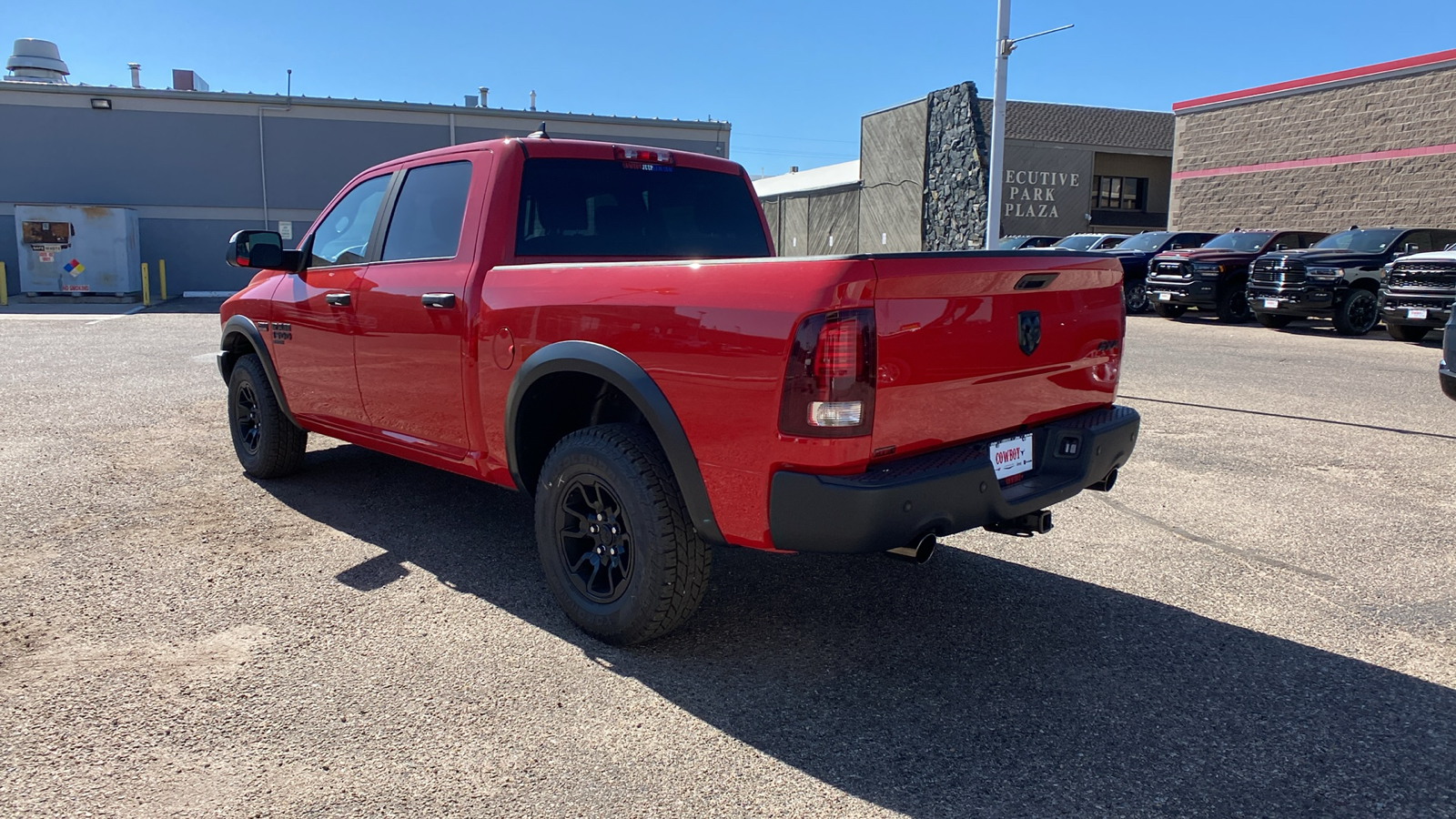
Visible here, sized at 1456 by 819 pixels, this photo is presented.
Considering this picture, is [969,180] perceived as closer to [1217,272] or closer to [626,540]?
[1217,272]

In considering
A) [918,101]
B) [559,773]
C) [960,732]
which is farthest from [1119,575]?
[918,101]

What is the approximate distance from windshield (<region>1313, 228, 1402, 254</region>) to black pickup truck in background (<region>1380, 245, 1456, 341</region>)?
153cm

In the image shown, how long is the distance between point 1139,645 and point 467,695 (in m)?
2.36

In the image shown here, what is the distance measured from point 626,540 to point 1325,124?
1139 inches

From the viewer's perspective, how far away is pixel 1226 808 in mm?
2527

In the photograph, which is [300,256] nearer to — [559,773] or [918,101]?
[559,773]

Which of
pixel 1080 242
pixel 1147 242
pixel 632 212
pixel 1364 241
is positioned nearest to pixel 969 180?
pixel 1080 242

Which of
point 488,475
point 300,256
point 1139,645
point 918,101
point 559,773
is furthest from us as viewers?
point 918,101

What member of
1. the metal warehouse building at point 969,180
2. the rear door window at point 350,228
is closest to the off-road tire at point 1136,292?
the metal warehouse building at point 969,180

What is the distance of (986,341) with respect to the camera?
10.5ft

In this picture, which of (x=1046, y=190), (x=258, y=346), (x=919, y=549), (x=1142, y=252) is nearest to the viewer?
(x=919, y=549)

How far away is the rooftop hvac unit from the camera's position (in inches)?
896

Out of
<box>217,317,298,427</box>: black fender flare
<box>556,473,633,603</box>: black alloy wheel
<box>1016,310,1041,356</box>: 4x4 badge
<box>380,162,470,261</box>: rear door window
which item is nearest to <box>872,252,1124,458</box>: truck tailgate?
<box>1016,310,1041,356</box>: 4x4 badge

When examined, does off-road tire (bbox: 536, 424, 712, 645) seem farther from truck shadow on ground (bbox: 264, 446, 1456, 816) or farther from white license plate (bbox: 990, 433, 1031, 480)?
white license plate (bbox: 990, 433, 1031, 480)
